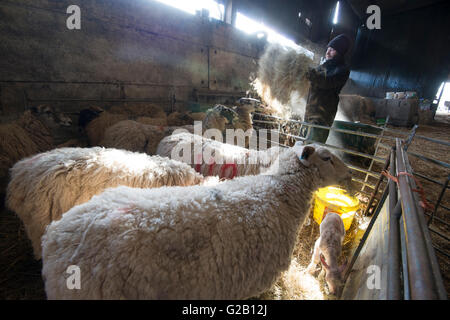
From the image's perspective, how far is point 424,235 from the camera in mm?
695

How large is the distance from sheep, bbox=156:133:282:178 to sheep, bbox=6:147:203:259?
740 mm

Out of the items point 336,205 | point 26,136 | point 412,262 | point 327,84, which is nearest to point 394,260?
point 412,262

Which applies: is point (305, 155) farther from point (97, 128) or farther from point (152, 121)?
point (97, 128)

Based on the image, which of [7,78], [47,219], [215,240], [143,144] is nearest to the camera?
[215,240]

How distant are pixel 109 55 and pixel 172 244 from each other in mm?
6285

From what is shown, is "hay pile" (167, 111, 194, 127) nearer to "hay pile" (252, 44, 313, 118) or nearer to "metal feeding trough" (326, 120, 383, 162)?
"hay pile" (252, 44, 313, 118)

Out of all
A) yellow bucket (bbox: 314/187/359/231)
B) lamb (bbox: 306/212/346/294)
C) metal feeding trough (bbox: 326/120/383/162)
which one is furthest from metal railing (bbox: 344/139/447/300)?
metal feeding trough (bbox: 326/120/383/162)

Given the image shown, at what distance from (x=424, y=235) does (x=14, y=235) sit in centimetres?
392

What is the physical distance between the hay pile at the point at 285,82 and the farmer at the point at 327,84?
5.40 ft

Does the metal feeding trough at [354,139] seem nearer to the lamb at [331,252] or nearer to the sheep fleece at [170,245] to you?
the lamb at [331,252]

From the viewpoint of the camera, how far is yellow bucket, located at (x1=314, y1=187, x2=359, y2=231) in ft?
9.16

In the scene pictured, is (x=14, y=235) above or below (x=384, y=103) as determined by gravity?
below

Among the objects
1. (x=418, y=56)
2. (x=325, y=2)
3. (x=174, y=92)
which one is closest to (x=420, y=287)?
(x=174, y=92)

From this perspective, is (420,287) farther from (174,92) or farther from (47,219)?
(174,92)
